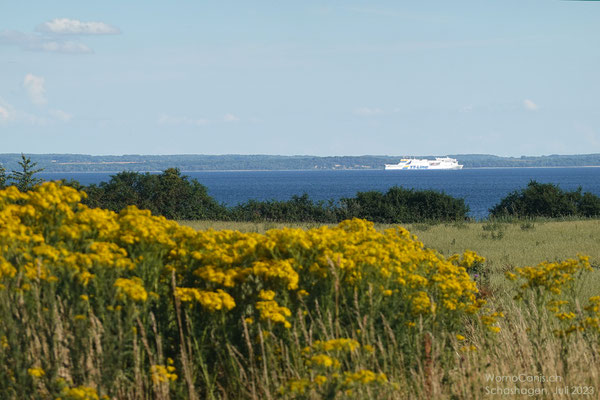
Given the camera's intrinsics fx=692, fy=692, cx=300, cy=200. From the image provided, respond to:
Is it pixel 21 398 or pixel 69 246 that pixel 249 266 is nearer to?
pixel 69 246

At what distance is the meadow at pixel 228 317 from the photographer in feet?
13.3

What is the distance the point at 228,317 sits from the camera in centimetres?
470

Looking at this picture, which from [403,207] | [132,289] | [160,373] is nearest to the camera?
[132,289]

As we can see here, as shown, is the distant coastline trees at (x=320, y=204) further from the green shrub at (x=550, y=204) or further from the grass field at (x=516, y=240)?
the grass field at (x=516, y=240)

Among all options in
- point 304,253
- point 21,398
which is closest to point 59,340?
point 21,398

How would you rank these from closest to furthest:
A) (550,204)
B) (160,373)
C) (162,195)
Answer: (160,373) < (550,204) < (162,195)

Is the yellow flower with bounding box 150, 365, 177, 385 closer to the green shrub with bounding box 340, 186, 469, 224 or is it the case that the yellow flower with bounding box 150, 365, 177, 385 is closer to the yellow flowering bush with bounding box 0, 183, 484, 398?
the yellow flowering bush with bounding box 0, 183, 484, 398

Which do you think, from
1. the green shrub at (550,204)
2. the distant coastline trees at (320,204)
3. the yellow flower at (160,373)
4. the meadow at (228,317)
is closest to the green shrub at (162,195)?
the distant coastline trees at (320,204)

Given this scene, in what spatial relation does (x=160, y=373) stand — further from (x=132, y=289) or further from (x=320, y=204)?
(x=320, y=204)

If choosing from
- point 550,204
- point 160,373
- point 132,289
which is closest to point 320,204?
point 550,204

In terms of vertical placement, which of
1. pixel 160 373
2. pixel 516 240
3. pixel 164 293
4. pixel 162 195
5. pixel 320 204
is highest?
pixel 164 293

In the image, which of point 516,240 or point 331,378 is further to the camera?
point 516,240

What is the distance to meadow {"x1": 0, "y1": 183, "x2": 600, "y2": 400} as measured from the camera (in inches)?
160

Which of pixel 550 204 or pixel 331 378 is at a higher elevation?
pixel 331 378
